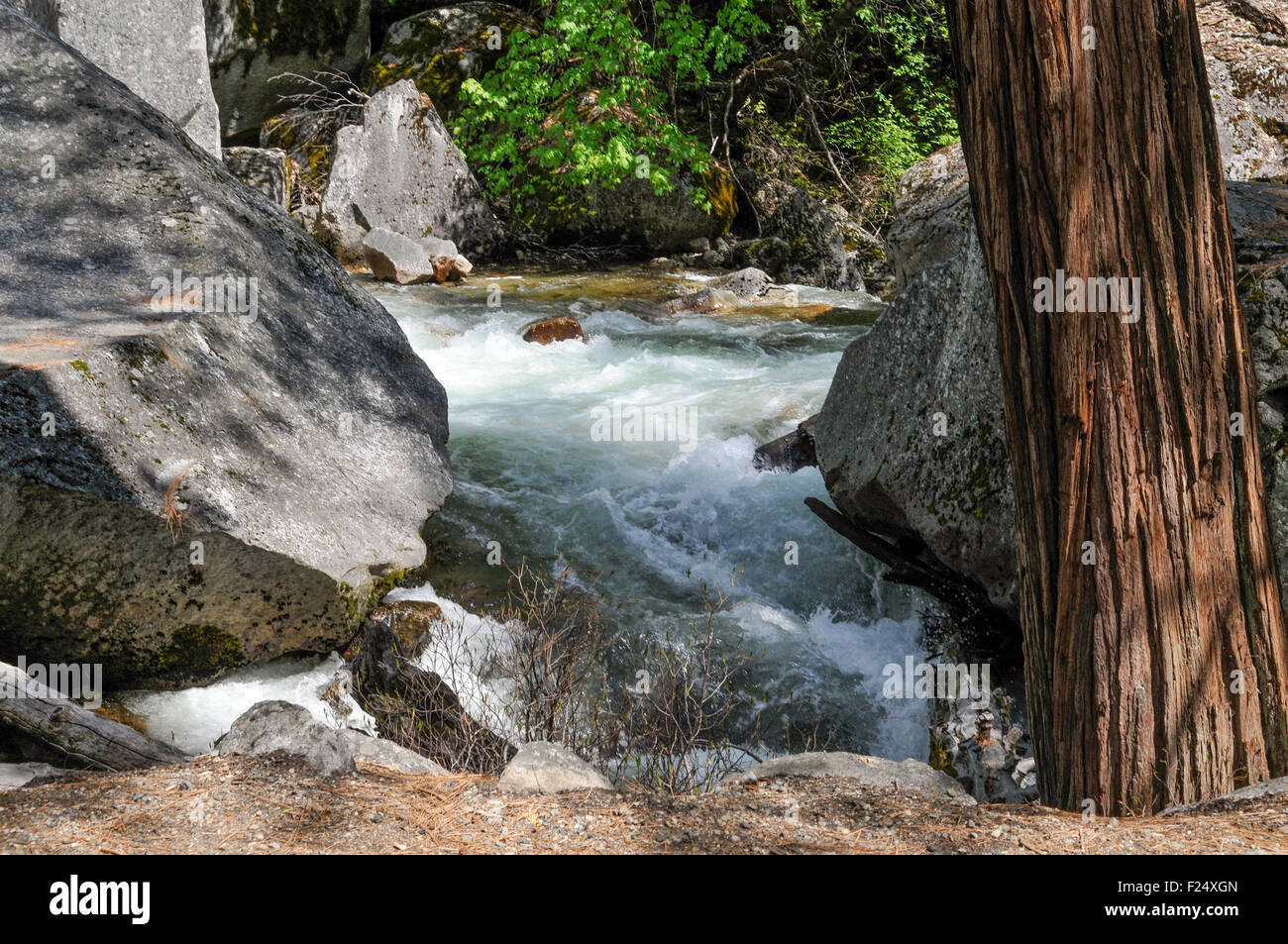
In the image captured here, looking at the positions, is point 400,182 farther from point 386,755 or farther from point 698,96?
point 386,755

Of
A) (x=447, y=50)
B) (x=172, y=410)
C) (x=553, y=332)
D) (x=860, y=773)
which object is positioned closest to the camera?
(x=860, y=773)

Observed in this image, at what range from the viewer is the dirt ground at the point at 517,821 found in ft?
8.27

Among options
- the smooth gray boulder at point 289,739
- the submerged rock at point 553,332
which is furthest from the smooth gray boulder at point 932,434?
the submerged rock at point 553,332

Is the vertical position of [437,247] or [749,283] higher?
[437,247]

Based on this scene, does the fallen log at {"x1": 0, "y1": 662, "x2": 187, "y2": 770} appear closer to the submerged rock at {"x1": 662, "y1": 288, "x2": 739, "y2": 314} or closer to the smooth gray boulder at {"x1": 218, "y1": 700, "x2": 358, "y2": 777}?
the smooth gray boulder at {"x1": 218, "y1": 700, "x2": 358, "y2": 777}

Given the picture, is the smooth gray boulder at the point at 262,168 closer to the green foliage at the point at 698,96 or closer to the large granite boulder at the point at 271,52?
the large granite boulder at the point at 271,52

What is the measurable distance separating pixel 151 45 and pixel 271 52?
749 cm

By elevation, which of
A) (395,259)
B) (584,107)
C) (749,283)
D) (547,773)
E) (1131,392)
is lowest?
(547,773)

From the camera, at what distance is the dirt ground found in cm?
252

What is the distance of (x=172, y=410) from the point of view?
440 cm

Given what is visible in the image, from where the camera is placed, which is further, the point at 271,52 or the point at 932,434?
the point at 271,52

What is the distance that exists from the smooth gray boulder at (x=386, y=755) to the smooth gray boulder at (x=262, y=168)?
11.0 metres

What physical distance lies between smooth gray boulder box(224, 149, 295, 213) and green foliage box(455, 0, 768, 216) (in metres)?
2.88

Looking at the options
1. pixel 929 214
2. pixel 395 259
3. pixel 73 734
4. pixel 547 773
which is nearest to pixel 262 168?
pixel 395 259
